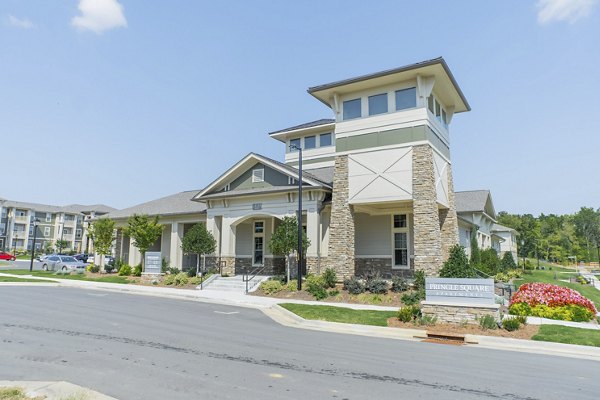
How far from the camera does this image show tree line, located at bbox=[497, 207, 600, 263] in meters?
79.7

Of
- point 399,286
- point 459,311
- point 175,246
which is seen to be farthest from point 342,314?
point 175,246

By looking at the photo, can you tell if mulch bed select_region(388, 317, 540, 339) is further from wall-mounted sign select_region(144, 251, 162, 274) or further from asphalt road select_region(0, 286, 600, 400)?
wall-mounted sign select_region(144, 251, 162, 274)

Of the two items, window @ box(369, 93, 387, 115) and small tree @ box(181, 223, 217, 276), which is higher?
window @ box(369, 93, 387, 115)

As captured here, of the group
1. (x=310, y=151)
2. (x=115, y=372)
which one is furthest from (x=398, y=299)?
(x=310, y=151)

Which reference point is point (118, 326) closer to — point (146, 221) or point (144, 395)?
point (144, 395)

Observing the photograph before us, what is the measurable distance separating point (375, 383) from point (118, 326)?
26.9ft

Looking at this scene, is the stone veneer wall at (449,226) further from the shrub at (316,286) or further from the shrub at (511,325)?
the shrub at (511,325)

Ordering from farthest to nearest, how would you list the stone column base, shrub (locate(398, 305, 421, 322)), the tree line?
the tree line → shrub (locate(398, 305, 421, 322)) → the stone column base

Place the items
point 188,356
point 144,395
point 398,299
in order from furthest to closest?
1. point 398,299
2. point 188,356
3. point 144,395

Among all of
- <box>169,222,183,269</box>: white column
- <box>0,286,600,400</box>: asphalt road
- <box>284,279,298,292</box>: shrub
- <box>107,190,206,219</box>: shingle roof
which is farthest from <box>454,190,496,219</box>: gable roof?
<box>0,286,600,400</box>: asphalt road

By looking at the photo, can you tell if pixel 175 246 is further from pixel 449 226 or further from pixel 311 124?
pixel 449 226

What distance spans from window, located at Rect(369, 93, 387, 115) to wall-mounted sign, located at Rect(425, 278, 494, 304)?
37.0 ft

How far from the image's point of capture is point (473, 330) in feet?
41.3

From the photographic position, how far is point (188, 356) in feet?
27.8
